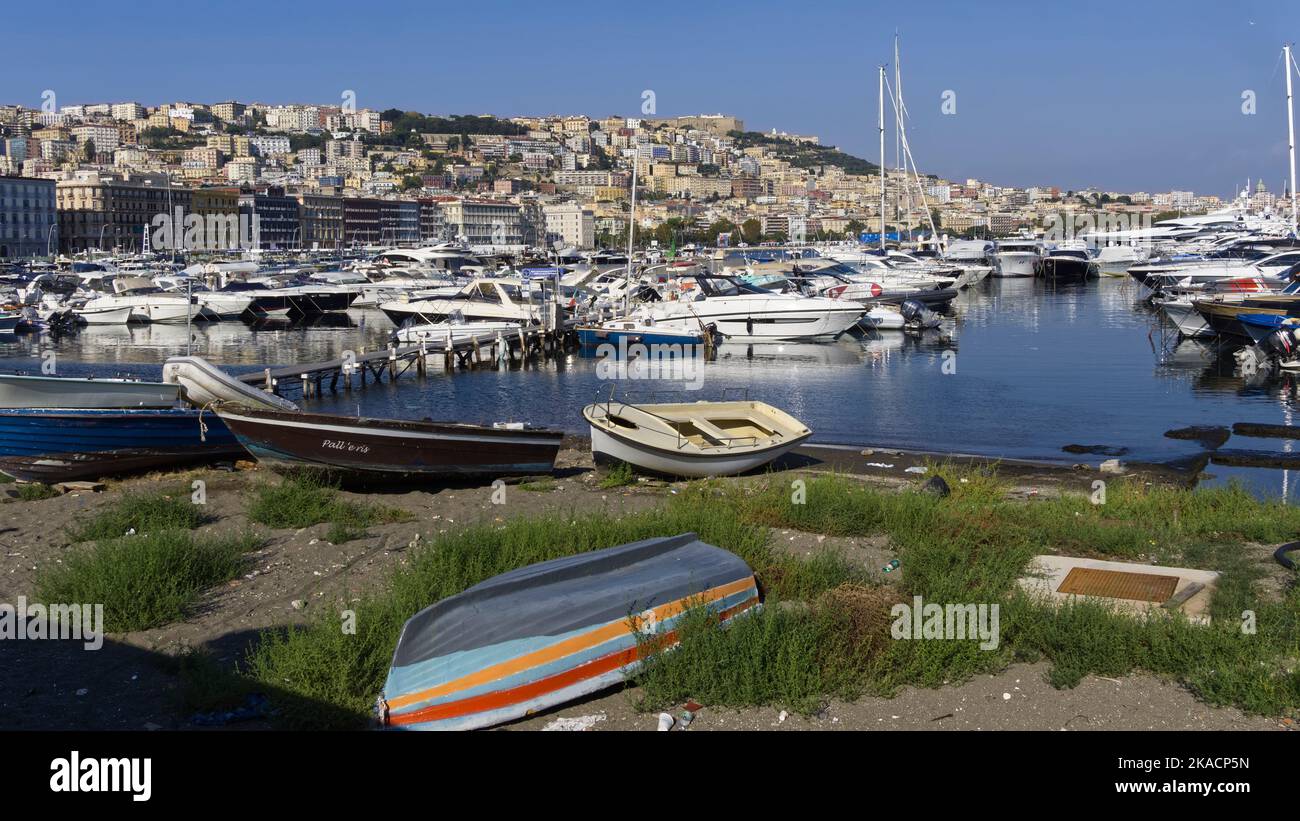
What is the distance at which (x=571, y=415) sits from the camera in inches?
865

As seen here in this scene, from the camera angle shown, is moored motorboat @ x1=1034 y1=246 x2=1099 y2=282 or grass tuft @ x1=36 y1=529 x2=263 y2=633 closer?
grass tuft @ x1=36 y1=529 x2=263 y2=633

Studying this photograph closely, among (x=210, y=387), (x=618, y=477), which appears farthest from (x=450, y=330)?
(x=618, y=477)

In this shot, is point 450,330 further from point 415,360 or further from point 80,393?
point 80,393

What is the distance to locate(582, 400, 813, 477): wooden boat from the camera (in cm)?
1380

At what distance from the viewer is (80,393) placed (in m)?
15.8

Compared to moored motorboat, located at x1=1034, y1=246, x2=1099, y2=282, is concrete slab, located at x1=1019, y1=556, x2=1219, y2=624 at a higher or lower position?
lower

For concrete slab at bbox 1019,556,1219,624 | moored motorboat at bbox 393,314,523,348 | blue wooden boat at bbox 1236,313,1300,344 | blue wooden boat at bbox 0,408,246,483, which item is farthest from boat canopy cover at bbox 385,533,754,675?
moored motorboat at bbox 393,314,523,348

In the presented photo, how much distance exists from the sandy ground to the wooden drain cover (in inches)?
50.4

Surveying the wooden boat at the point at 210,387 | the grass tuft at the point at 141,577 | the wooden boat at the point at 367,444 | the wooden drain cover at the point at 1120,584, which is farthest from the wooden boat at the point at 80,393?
the wooden drain cover at the point at 1120,584

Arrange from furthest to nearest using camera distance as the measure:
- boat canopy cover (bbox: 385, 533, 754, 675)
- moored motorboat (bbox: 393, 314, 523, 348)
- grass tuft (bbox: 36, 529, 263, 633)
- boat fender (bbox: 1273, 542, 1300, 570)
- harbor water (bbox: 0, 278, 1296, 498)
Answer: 1. moored motorboat (bbox: 393, 314, 523, 348)
2. harbor water (bbox: 0, 278, 1296, 498)
3. boat fender (bbox: 1273, 542, 1300, 570)
4. grass tuft (bbox: 36, 529, 263, 633)
5. boat canopy cover (bbox: 385, 533, 754, 675)

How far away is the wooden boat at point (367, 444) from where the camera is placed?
12797 mm

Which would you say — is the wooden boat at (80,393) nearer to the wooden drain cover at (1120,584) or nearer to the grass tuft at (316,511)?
the grass tuft at (316,511)

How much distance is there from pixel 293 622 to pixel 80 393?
31.8 feet

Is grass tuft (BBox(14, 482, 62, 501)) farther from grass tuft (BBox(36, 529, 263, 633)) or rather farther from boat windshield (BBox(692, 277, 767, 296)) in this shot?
boat windshield (BBox(692, 277, 767, 296))
